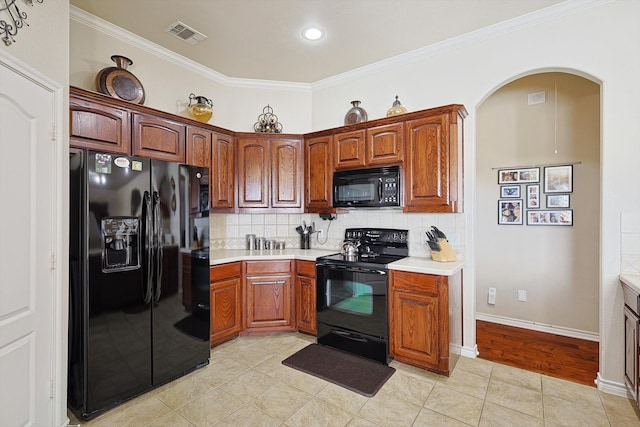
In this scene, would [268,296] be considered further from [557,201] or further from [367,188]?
[557,201]

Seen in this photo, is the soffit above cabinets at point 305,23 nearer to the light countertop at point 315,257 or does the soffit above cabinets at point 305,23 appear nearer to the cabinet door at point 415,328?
the light countertop at point 315,257

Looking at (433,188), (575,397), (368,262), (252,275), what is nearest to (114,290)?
(252,275)

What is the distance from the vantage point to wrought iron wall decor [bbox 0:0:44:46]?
1.51 meters

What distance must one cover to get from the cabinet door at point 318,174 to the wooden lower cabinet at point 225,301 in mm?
1111

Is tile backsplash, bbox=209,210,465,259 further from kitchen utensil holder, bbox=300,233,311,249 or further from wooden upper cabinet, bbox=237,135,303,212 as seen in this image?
wooden upper cabinet, bbox=237,135,303,212

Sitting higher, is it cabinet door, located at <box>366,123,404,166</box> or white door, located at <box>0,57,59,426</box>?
cabinet door, located at <box>366,123,404,166</box>

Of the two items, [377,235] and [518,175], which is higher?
[518,175]

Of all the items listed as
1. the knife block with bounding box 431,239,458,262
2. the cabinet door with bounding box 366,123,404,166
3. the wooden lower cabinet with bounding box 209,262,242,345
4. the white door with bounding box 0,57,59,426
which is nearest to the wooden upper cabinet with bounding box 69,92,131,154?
the white door with bounding box 0,57,59,426

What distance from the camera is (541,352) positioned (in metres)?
3.00

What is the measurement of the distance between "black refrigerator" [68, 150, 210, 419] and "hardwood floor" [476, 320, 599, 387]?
2.76 meters

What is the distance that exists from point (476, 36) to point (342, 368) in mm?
3274

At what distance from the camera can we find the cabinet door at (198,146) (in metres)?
3.15

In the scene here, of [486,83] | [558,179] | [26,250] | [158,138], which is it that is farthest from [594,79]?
[26,250]

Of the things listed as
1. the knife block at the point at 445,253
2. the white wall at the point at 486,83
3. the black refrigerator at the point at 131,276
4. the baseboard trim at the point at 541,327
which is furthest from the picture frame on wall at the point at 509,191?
the black refrigerator at the point at 131,276
